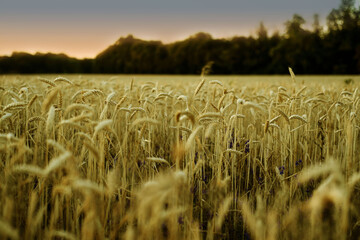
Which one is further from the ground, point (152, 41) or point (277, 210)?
point (152, 41)

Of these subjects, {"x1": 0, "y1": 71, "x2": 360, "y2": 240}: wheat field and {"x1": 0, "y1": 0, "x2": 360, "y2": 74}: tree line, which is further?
{"x1": 0, "y1": 0, "x2": 360, "y2": 74}: tree line

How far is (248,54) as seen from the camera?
44.0m

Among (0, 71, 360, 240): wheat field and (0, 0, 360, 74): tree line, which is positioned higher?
(0, 0, 360, 74): tree line

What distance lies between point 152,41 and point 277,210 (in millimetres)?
57854

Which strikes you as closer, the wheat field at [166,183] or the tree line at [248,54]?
the wheat field at [166,183]

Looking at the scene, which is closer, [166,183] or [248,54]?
[166,183]

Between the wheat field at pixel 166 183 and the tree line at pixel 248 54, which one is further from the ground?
the tree line at pixel 248 54

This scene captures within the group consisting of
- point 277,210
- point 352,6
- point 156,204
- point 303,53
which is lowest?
point 277,210

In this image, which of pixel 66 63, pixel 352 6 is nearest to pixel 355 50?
pixel 352 6

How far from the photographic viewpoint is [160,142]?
2877mm

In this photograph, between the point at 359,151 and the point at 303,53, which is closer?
the point at 359,151

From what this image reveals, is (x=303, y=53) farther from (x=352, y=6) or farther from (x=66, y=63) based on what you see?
(x=66, y=63)

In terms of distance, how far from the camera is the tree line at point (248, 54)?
36.4 meters

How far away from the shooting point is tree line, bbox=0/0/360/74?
3644 cm
